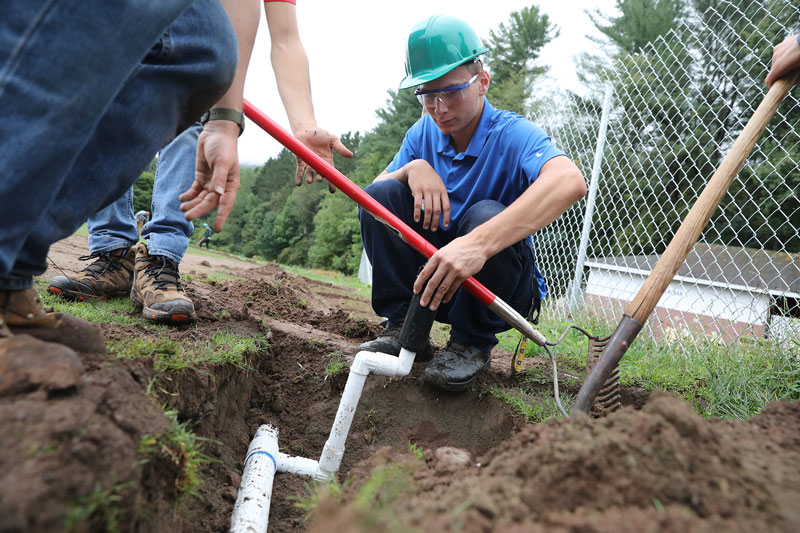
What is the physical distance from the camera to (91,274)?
2.69 m

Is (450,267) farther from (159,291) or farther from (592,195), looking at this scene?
(592,195)

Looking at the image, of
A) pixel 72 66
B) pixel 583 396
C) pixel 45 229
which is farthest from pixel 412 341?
pixel 72 66

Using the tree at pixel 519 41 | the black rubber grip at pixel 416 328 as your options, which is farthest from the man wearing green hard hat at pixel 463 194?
the tree at pixel 519 41

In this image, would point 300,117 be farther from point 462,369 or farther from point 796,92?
point 796,92

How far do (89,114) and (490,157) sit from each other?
6.26 ft

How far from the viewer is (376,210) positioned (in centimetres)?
229

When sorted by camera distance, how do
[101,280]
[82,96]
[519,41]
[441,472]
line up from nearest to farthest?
1. [82,96]
2. [441,472]
3. [101,280]
4. [519,41]

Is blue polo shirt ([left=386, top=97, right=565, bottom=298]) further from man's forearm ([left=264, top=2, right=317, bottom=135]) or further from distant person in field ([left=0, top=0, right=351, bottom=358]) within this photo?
distant person in field ([left=0, top=0, right=351, bottom=358])

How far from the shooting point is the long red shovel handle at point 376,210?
211 cm

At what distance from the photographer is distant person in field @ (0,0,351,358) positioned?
1020 mm

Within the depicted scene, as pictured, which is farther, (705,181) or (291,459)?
(705,181)

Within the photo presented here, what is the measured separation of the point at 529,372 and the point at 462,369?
0.68 metres

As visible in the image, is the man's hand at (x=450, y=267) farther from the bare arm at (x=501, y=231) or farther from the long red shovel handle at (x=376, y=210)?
the long red shovel handle at (x=376, y=210)

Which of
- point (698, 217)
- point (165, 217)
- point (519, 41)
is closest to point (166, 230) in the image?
point (165, 217)
